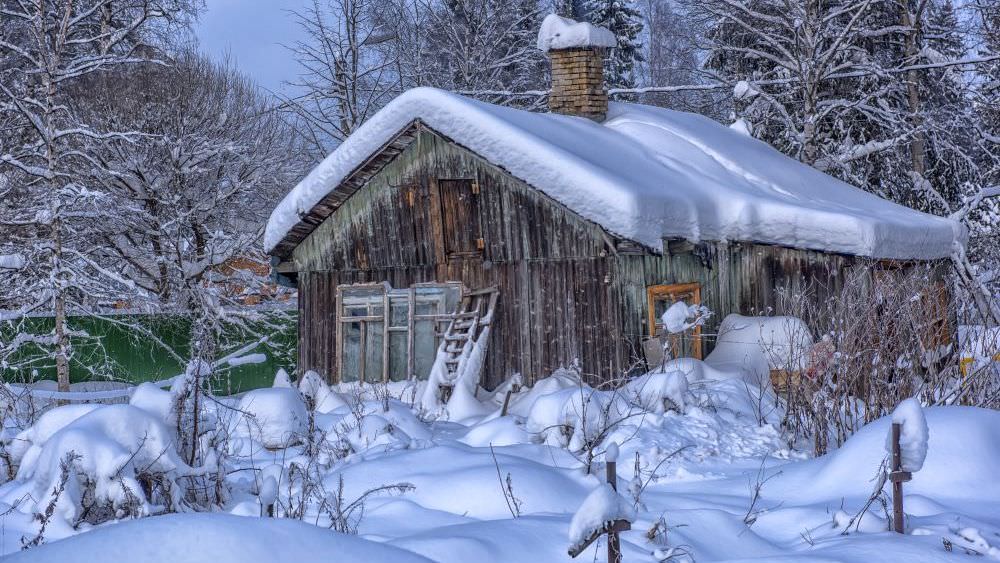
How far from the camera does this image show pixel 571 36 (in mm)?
14953

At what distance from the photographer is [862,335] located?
25.3ft

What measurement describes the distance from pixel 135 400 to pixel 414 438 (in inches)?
87.0

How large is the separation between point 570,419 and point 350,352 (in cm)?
643

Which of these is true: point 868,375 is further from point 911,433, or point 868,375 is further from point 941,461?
point 911,433

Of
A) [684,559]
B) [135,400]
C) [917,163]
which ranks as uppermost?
[917,163]

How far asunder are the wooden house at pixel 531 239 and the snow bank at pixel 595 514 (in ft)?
23.0

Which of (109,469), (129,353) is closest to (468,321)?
(109,469)

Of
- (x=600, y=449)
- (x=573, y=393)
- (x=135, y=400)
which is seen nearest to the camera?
(x=135, y=400)

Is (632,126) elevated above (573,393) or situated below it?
above

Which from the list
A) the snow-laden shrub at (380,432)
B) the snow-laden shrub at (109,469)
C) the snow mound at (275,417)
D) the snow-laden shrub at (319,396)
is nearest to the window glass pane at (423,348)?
the snow-laden shrub at (319,396)

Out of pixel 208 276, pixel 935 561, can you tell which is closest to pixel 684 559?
pixel 935 561

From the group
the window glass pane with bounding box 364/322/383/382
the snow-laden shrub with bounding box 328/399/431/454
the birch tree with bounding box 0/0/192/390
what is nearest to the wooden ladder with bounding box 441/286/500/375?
the window glass pane with bounding box 364/322/383/382

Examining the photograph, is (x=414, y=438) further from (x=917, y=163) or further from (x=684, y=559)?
(x=917, y=163)

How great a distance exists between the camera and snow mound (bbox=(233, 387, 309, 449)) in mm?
7992
